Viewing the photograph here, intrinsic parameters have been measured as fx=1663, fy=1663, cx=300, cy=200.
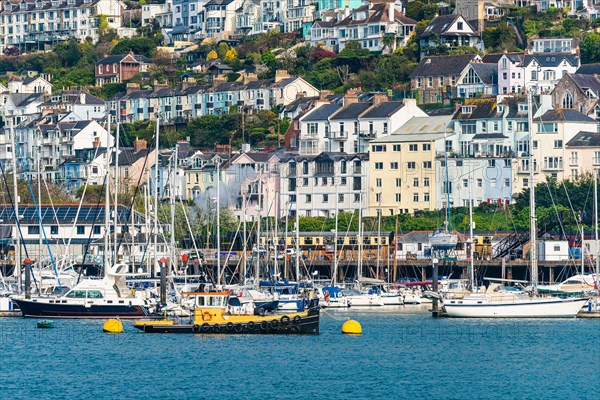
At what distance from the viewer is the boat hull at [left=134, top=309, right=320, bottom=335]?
6981 centimetres

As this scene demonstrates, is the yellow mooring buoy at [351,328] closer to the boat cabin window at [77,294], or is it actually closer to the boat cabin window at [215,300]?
the boat cabin window at [215,300]

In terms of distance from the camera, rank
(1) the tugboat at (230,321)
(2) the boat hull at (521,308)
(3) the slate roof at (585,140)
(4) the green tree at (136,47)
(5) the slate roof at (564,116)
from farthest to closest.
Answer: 1. (4) the green tree at (136,47)
2. (5) the slate roof at (564,116)
3. (3) the slate roof at (585,140)
4. (2) the boat hull at (521,308)
5. (1) the tugboat at (230,321)

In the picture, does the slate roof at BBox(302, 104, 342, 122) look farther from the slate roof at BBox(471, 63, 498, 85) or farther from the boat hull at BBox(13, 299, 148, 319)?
the boat hull at BBox(13, 299, 148, 319)

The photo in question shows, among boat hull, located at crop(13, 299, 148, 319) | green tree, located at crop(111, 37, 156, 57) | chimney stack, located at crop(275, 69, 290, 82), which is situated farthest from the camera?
green tree, located at crop(111, 37, 156, 57)

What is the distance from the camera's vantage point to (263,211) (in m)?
133

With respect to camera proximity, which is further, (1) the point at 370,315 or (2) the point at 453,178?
(2) the point at 453,178

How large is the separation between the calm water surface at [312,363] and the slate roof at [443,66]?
2616 inches

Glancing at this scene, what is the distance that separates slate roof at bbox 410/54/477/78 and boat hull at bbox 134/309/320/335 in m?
75.3

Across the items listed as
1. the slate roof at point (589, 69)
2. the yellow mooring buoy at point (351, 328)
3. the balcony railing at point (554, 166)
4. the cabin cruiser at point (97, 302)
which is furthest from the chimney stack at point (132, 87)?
the yellow mooring buoy at point (351, 328)

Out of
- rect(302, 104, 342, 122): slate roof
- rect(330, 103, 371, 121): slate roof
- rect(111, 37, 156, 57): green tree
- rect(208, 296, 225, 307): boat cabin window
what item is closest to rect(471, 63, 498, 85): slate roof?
rect(330, 103, 371, 121): slate roof

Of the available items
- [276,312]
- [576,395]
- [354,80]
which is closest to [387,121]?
[354,80]

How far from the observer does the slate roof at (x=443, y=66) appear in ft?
476

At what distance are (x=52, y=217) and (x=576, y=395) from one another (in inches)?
2681

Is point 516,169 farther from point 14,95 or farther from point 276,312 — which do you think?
point 14,95
